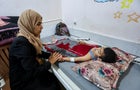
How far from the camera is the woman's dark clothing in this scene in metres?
1.07

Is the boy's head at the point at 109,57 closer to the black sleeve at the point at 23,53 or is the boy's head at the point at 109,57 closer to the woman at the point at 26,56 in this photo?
the woman at the point at 26,56

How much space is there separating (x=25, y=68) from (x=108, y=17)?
1302mm

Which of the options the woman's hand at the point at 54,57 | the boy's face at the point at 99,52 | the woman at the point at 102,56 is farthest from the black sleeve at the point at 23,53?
the boy's face at the point at 99,52

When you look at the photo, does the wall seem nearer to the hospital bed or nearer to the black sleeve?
the black sleeve

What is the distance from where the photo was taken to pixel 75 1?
7.54ft

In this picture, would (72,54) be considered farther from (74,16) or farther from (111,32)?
(74,16)

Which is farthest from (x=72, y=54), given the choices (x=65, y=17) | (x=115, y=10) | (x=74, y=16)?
(x=65, y=17)

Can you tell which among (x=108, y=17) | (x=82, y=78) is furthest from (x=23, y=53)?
(x=108, y=17)

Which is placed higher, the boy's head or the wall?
the wall

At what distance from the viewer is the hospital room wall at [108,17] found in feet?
4.91

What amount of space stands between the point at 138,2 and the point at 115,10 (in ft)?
0.98

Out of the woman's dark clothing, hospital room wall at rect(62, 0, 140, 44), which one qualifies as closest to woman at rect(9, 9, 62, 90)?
the woman's dark clothing

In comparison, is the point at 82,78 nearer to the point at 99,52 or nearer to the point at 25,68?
the point at 99,52

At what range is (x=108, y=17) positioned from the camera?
A: 5.82 ft
